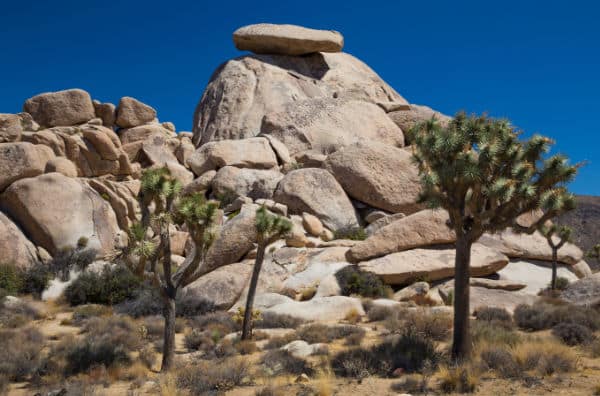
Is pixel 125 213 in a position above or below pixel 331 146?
below

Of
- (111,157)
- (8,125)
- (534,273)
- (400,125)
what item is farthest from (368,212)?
(8,125)

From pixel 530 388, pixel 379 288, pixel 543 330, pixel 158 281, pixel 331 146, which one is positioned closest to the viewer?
pixel 530 388

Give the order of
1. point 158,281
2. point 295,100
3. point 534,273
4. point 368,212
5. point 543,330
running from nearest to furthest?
point 158,281 < point 543,330 < point 534,273 < point 368,212 < point 295,100

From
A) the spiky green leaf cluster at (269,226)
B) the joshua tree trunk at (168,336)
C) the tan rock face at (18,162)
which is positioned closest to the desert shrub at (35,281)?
the tan rock face at (18,162)

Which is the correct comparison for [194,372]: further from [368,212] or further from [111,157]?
[111,157]

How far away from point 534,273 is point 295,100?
819 inches

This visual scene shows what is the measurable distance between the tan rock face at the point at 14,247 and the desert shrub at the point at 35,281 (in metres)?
0.75

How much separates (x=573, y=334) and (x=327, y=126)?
2271cm

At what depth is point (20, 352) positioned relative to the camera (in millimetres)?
11570

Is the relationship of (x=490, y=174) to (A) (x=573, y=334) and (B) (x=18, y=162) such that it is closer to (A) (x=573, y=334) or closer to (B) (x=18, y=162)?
(A) (x=573, y=334)

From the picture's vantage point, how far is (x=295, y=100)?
1411 inches

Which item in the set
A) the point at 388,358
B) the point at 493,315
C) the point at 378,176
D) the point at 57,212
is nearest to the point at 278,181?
the point at 378,176

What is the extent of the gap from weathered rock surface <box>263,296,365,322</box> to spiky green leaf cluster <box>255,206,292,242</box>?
3.38m

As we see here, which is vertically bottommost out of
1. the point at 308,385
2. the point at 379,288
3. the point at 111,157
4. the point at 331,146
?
the point at 308,385
